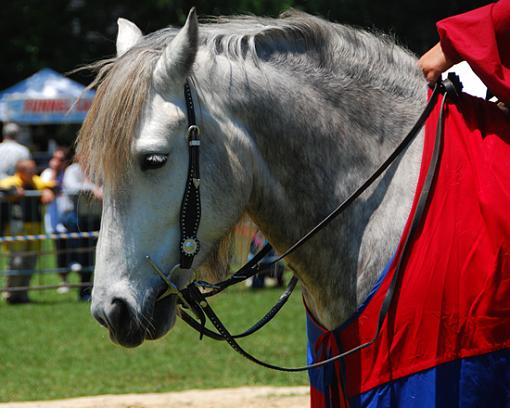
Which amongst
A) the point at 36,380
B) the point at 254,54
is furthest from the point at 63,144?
the point at 254,54

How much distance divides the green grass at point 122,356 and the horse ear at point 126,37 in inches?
123

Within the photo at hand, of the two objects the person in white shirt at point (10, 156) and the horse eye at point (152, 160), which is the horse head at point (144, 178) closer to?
the horse eye at point (152, 160)

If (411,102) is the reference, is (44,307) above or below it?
below

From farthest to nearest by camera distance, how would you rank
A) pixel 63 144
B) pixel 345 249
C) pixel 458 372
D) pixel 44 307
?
pixel 63 144
pixel 44 307
pixel 345 249
pixel 458 372

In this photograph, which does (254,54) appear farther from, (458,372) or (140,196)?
(458,372)

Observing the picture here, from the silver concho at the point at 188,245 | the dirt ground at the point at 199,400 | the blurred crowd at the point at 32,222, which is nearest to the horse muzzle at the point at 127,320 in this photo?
the silver concho at the point at 188,245

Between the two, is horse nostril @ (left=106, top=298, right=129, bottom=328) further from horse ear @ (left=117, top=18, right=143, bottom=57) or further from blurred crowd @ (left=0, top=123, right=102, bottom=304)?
blurred crowd @ (left=0, top=123, right=102, bottom=304)

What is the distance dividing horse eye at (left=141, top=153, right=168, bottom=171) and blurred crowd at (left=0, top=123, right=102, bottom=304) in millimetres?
9112

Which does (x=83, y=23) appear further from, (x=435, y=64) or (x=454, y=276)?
(x=454, y=276)

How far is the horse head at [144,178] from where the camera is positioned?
2908 millimetres

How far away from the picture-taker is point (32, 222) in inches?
490

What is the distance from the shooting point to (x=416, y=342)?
9.59 feet

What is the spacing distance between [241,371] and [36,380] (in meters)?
1.73

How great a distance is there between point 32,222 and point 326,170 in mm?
9845
